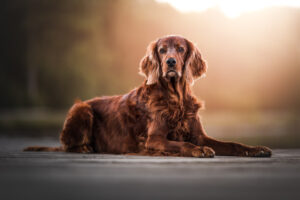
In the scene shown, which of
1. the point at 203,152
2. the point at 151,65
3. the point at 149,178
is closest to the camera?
the point at 149,178

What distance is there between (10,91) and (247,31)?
12731 millimetres

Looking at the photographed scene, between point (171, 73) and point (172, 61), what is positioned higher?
point (172, 61)

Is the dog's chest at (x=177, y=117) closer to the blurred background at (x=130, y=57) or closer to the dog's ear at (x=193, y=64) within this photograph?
the dog's ear at (x=193, y=64)

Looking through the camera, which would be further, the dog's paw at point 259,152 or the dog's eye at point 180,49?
the dog's eye at point 180,49

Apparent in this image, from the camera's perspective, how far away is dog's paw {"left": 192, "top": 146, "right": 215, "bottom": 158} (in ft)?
12.2

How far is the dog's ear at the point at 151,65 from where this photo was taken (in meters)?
4.22

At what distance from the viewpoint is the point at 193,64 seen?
434 centimetres

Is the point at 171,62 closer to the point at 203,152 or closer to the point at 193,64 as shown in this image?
the point at 193,64

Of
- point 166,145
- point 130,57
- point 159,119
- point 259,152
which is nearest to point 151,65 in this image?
point 159,119

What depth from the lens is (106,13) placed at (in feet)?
67.3

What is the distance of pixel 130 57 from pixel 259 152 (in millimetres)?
16679

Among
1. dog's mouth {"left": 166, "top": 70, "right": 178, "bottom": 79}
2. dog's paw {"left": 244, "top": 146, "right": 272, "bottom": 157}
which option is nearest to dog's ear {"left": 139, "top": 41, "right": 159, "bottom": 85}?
dog's mouth {"left": 166, "top": 70, "right": 178, "bottom": 79}

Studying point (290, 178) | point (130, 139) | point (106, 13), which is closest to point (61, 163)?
point (130, 139)

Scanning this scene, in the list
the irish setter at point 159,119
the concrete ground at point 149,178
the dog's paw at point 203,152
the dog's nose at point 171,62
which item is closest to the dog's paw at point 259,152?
the irish setter at point 159,119
